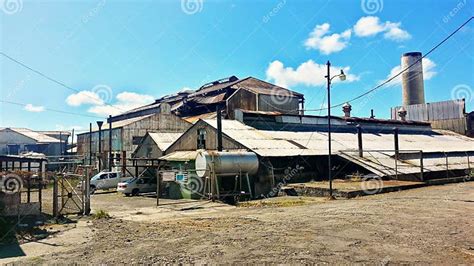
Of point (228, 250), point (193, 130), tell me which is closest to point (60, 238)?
point (228, 250)

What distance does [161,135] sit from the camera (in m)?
36.0

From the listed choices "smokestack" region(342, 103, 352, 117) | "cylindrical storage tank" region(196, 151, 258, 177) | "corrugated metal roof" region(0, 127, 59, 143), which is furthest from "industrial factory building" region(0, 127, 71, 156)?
"cylindrical storage tank" region(196, 151, 258, 177)

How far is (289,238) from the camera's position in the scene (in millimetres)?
9250

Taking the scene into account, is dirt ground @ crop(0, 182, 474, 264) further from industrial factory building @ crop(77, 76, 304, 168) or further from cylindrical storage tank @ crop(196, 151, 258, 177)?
industrial factory building @ crop(77, 76, 304, 168)

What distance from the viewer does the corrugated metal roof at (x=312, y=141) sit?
963 inches

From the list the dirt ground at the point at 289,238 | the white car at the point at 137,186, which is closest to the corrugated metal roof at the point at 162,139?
the white car at the point at 137,186

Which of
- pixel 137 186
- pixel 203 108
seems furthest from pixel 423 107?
pixel 137 186

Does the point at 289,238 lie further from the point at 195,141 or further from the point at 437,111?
the point at 437,111

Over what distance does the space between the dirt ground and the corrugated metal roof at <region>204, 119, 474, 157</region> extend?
10082 millimetres

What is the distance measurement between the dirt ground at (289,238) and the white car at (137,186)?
13.2 meters

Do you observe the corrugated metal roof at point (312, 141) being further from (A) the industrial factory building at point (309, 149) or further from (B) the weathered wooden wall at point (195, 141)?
(B) the weathered wooden wall at point (195, 141)

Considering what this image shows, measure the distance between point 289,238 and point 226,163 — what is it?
39.6ft

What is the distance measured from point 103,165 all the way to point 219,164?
25325 mm

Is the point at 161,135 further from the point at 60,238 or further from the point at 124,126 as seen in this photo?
the point at 60,238
